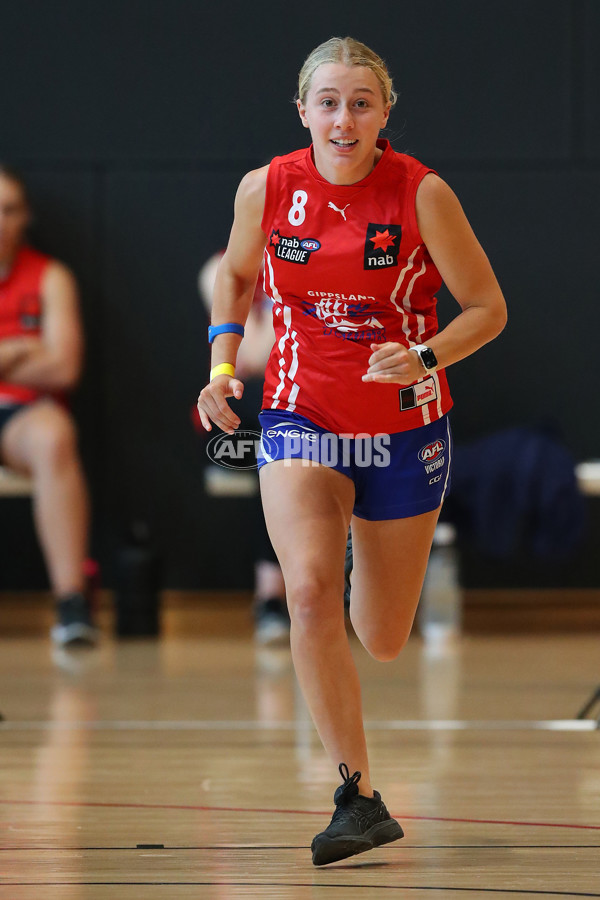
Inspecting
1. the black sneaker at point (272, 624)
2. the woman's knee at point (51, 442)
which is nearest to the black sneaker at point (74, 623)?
the woman's knee at point (51, 442)

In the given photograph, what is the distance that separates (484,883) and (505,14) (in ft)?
15.9

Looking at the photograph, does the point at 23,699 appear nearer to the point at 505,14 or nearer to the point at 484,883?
the point at 484,883

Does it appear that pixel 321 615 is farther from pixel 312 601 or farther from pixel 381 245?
pixel 381 245

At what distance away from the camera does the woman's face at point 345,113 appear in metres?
2.32

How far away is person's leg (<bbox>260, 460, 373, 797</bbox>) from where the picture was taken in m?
2.24

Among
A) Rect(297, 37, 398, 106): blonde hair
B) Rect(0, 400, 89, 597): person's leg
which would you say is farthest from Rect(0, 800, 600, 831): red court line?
Rect(0, 400, 89, 597): person's leg

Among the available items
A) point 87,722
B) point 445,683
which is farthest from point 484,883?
point 445,683

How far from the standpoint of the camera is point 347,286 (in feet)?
7.74

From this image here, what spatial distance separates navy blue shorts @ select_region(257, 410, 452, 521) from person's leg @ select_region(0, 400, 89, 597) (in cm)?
283

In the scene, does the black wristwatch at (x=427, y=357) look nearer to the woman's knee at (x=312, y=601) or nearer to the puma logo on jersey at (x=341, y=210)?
the puma logo on jersey at (x=341, y=210)

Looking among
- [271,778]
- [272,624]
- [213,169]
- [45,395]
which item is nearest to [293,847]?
[271,778]

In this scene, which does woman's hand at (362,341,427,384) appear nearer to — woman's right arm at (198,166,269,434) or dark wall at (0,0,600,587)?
woman's right arm at (198,166,269,434)

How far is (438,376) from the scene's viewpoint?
8.02 ft

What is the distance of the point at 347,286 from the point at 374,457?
0.32 meters
